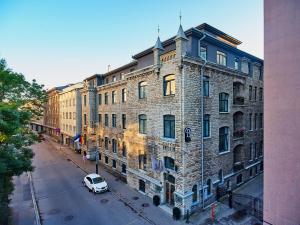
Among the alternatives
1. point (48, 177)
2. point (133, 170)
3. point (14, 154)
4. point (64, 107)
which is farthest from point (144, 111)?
point (64, 107)

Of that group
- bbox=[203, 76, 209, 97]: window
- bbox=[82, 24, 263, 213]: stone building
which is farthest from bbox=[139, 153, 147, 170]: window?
bbox=[203, 76, 209, 97]: window

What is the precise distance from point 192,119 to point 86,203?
12.7 meters

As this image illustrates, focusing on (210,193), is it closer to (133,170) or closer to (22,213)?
(133,170)

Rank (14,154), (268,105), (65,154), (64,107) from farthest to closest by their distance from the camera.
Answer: (64,107)
(65,154)
(14,154)
(268,105)

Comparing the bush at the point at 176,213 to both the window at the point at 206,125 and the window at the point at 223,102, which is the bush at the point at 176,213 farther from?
the window at the point at 223,102

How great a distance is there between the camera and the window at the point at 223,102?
18973 millimetres

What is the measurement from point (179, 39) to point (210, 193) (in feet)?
→ 45.1

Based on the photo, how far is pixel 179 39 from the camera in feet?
49.9

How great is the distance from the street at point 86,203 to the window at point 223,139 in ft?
27.3

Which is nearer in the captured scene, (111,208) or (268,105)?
(268,105)

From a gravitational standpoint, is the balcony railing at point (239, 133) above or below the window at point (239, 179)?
above

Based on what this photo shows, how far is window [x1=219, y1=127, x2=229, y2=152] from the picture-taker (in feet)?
63.3

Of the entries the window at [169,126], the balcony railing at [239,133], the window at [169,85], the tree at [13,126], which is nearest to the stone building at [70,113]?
the tree at [13,126]

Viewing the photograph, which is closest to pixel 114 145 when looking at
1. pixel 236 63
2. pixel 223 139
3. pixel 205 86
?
pixel 223 139
